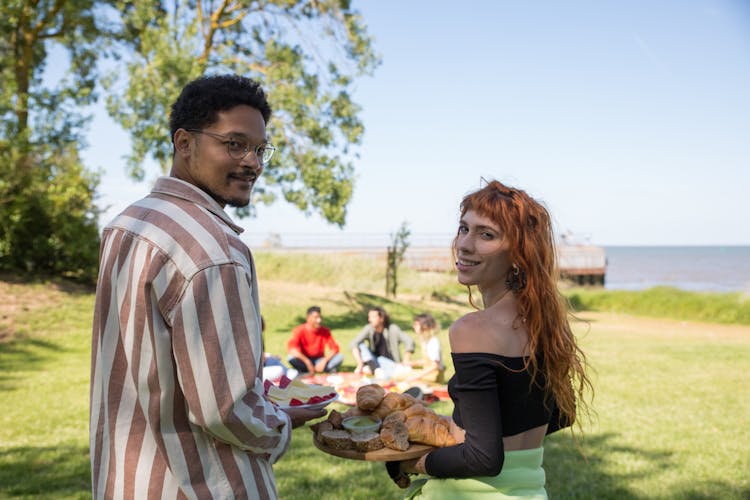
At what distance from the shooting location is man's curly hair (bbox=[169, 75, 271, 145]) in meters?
1.87

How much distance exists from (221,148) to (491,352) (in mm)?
1025

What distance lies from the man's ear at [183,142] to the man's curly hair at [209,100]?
2 cm

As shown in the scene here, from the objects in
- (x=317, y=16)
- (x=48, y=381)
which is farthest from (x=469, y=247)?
(x=317, y=16)

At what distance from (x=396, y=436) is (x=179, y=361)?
106cm

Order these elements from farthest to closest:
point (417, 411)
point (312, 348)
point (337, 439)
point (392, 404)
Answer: point (312, 348) < point (392, 404) < point (417, 411) < point (337, 439)

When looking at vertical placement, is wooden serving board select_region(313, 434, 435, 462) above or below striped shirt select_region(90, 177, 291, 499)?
below

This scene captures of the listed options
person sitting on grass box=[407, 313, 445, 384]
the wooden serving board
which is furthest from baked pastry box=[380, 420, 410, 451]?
person sitting on grass box=[407, 313, 445, 384]

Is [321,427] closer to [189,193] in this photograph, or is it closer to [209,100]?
[189,193]

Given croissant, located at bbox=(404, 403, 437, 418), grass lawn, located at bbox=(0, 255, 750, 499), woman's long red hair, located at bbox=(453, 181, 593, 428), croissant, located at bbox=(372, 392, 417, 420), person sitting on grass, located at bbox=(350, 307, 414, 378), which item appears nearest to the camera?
woman's long red hair, located at bbox=(453, 181, 593, 428)

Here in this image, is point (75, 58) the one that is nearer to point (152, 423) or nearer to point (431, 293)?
point (431, 293)

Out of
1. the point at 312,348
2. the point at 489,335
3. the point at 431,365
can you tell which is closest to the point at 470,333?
the point at 489,335

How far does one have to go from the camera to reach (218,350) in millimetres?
1537

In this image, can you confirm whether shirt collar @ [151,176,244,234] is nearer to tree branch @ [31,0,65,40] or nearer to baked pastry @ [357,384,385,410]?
baked pastry @ [357,384,385,410]

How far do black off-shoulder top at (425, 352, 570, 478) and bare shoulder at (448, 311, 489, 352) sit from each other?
24 millimetres
